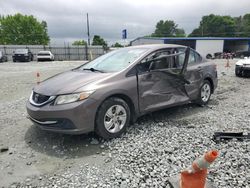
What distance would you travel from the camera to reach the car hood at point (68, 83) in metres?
4.02

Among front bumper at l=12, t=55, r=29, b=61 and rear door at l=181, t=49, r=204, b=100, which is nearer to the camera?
rear door at l=181, t=49, r=204, b=100

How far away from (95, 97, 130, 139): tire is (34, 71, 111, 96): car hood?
468mm

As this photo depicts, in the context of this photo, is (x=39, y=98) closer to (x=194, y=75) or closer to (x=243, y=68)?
(x=194, y=75)

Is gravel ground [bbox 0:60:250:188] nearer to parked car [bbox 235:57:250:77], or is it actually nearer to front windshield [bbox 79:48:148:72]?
front windshield [bbox 79:48:148:72]

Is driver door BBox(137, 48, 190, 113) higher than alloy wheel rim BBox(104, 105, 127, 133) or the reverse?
higher

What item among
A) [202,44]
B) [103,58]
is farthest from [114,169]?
[202,44]

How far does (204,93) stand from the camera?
6.34 metres

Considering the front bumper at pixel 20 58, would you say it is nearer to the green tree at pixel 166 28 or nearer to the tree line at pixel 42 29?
the tree line at pixel 42 29

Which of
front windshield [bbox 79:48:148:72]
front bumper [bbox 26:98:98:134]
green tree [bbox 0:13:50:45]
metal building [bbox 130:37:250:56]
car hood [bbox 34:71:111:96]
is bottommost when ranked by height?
front bumper [bbox 26:98:98:134]

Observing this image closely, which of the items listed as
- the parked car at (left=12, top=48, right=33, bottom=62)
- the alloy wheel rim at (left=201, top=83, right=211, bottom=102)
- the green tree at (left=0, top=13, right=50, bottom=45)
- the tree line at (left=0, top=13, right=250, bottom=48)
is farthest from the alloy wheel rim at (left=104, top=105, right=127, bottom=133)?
the green tree at (left=0, top=13, right=50, bottom=45)

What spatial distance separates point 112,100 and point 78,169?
49.5 inches

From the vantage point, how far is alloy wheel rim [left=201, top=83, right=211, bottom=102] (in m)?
6.28

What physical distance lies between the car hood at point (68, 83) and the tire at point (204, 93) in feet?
9.13

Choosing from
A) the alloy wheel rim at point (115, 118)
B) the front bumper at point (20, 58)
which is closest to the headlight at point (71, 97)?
the alloy wheel rim at point (115, 118)
